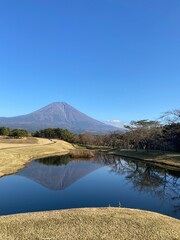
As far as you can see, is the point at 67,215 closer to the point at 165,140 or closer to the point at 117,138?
the point at 165,140

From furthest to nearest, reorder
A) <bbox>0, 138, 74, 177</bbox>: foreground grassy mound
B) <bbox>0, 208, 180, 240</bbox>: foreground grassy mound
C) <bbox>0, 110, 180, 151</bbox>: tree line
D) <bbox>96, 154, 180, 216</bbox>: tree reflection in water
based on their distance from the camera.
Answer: <bbox>0, 110, 180, 151</bbox>: tree line
<bbox>0, 138, 74, 177</bbox>: foreground grassy mound
<bbox>96, 154, 180, 216</bbox>: tree reflection in water
<bbox>0, 208, 180, 240</bbox>: foreground grassy mound

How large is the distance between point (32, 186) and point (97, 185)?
26.9 ft

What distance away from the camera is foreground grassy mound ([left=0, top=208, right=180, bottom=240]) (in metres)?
13.9

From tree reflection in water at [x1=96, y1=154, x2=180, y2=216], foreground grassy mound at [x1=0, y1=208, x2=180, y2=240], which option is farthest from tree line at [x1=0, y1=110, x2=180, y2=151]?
foreground grassy mound at [x1=0, y1=208, x2=180, y2=240]

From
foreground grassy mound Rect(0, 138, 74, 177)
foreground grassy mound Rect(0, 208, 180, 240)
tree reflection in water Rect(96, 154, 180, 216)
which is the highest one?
foreground grassy mound Rect(0, 138, 74, 177)

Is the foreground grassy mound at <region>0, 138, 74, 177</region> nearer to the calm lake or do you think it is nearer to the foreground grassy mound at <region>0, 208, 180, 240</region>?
the calm lake

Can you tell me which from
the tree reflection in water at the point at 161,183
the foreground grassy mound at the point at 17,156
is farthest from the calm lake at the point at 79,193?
the foreground grassy mound at the point at 17,156

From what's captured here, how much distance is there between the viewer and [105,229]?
14648 millimetres

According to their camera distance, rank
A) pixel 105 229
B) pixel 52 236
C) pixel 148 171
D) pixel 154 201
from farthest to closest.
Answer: pixel 148 171 → pixel 154 201 → pixel 105 229 → pixel 52 236

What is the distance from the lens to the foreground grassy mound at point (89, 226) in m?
13.9

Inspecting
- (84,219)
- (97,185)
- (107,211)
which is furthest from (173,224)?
(97,185)

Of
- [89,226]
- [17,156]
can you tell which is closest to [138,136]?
[17,156]

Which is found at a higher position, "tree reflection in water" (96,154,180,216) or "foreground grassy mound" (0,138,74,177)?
"foreground grassy mound" (0,138,74,177)

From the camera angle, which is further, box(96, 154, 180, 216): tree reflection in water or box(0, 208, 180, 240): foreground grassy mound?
box(96, 154, 180, 216): tree reflection in water
